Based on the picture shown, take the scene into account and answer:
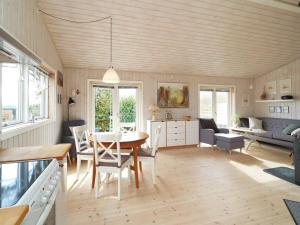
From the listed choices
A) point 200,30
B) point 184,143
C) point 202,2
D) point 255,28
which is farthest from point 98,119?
point 255,28

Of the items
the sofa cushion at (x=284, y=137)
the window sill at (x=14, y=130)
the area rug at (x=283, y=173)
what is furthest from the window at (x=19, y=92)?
the sofa cushion at (x=284, y=137)

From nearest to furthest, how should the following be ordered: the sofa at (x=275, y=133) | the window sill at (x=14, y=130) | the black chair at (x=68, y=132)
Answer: the window sill at (x=14, y=130) → the black chair at (x=68, y=132) → the sofa at (x=275, y=133)

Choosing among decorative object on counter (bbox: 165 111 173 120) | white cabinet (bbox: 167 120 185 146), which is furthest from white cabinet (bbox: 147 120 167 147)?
decorative object on counter (bbox: 165 111 173 120)

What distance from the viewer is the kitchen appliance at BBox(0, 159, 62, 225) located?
2.76 feet

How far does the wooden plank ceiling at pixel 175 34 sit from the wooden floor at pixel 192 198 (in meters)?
2.58

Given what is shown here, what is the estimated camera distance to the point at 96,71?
16.9 feet

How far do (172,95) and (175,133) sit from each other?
120cm

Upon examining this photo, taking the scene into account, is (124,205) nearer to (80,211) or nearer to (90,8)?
(80,211)

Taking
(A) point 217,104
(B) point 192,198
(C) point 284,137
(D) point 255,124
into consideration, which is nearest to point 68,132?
(B) point 192,198

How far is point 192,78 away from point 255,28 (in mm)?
2440

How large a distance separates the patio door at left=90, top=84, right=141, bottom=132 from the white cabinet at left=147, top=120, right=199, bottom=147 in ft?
1.99

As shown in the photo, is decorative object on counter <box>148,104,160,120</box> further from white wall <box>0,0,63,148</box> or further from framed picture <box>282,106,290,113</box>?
framed picture <box>282,106,290,113</box>

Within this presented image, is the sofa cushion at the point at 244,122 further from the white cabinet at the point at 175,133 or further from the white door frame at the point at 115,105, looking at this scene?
the white door frame at the point at 115,105

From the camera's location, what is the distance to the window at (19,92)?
211 centimetres
